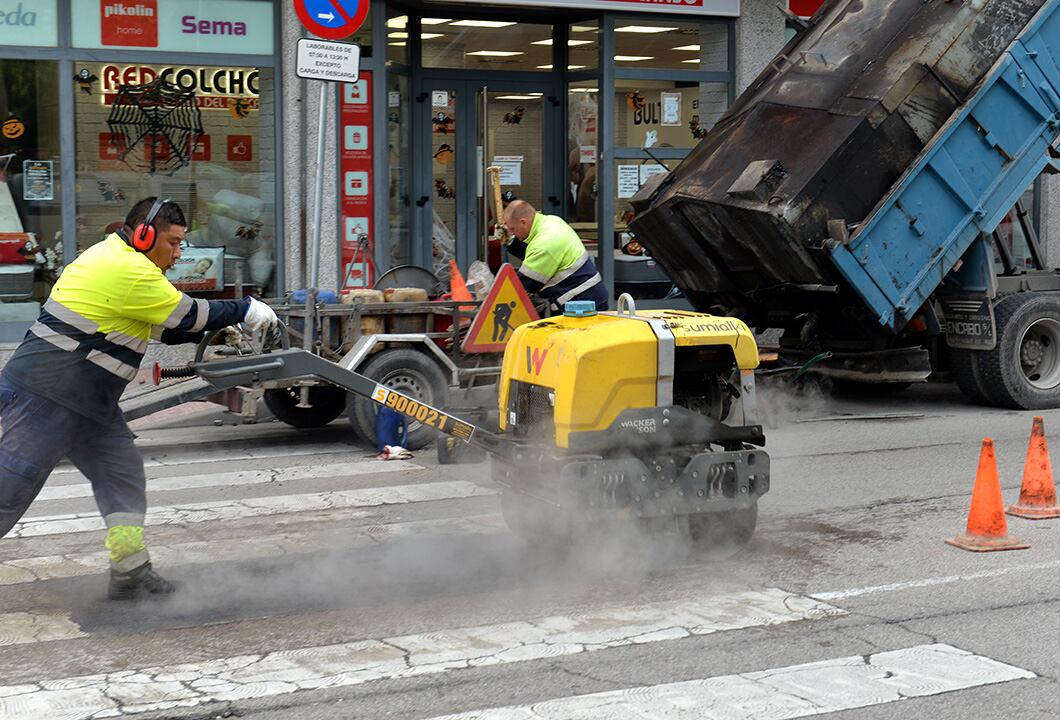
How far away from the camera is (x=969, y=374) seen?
12031mm

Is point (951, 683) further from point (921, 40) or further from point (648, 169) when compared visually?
point (648, 169)

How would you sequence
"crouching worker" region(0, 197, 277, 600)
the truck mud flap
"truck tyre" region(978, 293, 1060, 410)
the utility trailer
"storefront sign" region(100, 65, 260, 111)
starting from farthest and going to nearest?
"storefront sign" region(100, 65, 260, 111)
"truck tyre" region(978, 293, 1060, 410)
the truck mud flap
the utility trailer
"crouching worker" region(0, 197, 277, 600)

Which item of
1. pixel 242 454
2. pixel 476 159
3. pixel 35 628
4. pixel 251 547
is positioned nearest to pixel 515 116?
pixel 476 159

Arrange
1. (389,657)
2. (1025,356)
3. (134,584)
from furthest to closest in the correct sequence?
(1025,356)
(134,584)
(389,657)

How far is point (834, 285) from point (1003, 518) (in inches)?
151

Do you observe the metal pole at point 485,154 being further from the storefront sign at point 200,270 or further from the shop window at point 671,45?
the storefront sign at point 200,270

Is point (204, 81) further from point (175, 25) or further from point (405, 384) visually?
point (405, 384)

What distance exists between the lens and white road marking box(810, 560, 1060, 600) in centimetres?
625

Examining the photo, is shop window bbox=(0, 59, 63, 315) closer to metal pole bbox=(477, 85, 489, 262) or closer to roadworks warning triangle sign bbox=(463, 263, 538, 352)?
metal pole bbox=(477, 85, 489, 262)

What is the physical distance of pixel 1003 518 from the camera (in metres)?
7.13

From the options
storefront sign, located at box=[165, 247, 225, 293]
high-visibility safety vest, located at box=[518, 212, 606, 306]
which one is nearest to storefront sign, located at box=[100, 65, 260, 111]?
storefront sign, located at box=[165, 247, 225, 293]

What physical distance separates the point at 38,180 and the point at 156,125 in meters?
1.21

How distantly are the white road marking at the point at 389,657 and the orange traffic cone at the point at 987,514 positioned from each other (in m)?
1.38

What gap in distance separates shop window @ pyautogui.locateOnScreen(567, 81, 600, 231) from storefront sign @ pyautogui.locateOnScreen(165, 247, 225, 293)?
4.20 metres
